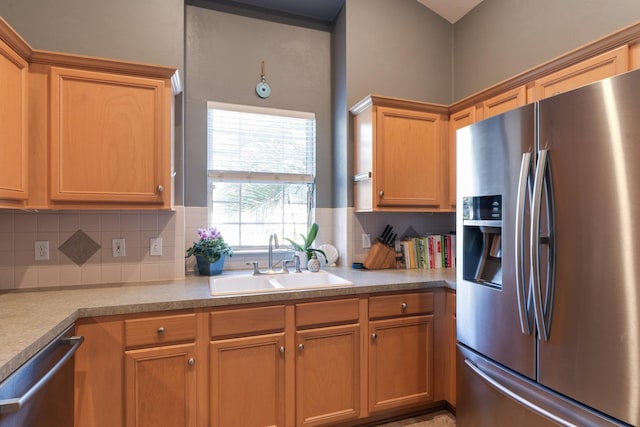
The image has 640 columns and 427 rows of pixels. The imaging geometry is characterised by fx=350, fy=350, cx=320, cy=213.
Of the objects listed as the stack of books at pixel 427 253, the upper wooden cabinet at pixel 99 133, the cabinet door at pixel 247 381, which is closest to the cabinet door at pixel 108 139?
the upper wooden cabinet at pixel 99 133

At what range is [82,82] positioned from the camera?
1827mm

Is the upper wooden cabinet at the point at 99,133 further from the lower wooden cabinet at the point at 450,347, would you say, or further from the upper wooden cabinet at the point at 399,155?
the lower wooden cabinet at the point at 450,347

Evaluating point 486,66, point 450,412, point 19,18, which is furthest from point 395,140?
point 19,18

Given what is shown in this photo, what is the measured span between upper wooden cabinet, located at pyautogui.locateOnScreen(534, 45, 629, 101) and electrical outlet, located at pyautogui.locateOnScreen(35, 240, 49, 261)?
2.94 metres

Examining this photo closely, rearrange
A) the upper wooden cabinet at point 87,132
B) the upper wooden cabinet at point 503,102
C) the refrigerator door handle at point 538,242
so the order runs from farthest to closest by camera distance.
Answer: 1. the upper wooden cabinet at point 503,102
2. the upper wooden cabinet at point 87,132
3. the refrigerator door handle at point 538,242

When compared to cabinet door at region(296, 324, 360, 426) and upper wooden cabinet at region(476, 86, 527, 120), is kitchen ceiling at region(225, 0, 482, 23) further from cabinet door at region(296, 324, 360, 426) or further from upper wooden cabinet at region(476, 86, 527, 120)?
cabinet door at region(296, 324, 360, 426)

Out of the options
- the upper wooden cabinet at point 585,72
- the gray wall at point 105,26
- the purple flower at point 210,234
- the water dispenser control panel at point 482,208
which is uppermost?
the gray wall at point 105,26

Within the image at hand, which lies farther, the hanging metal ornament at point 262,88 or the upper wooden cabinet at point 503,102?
the hanging metal ornament at point 262,88

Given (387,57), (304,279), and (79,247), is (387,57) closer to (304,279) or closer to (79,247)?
(304,279)

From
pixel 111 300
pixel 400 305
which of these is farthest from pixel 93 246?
pixel 400 305

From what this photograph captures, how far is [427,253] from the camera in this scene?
107 inches

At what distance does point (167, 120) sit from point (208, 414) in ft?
5.19

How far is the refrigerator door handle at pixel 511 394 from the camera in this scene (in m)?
1.30

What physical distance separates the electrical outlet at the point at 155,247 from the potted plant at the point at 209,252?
211 mm
